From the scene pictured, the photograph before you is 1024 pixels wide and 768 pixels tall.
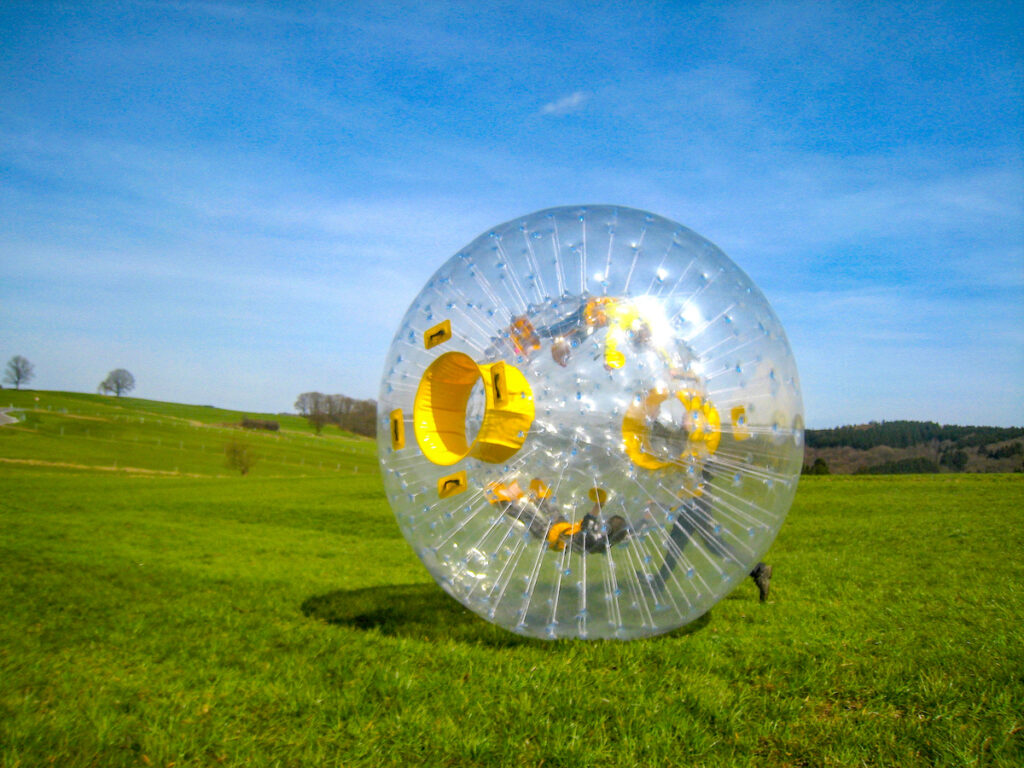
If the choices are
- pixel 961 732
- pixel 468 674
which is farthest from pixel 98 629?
pixel 961 732

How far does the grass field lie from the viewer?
11.6ft

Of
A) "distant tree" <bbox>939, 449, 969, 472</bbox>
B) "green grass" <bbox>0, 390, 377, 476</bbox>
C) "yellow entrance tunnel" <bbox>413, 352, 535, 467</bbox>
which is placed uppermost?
"yellow entrance tunnel" <bbox>413, 352, 535, 467</bbox>

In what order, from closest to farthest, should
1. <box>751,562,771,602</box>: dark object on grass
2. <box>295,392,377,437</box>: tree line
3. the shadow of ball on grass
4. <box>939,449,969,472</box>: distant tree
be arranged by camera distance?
the shadow of ball on grass → <box>751,562,771,602</box>: dark object on grass → <box>939,449,969,472</box>: distant tree → <box>295,392,377,437</box>: tree line

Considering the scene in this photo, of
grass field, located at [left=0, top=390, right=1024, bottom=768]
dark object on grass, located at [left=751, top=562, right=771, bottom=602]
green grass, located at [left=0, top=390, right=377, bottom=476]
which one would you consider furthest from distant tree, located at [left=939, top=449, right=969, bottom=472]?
green grass, located at [left=0, top=390, right=377, bottom=476]

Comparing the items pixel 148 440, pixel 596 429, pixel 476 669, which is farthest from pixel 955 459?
pixel 148 440

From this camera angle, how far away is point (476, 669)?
461 centimetres

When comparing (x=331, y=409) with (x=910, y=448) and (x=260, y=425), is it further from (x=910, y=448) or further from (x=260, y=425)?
(x=910, y=448)

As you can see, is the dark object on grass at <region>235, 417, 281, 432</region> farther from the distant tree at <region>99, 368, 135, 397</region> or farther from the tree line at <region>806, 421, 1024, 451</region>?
the tree line at <region>806, 421, 1024, 451</region>

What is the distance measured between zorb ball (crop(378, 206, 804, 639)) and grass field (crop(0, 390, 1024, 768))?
0.56 meters

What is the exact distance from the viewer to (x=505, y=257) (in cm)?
495

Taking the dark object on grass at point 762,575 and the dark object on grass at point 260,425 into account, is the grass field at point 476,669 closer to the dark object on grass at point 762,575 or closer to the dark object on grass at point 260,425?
the dark object on grass at point 762,575

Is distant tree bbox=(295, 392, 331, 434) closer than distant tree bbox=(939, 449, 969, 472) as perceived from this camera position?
No

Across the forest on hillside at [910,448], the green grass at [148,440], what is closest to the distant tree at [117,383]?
the green grass at [148,440]

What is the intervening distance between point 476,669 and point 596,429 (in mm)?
1825
